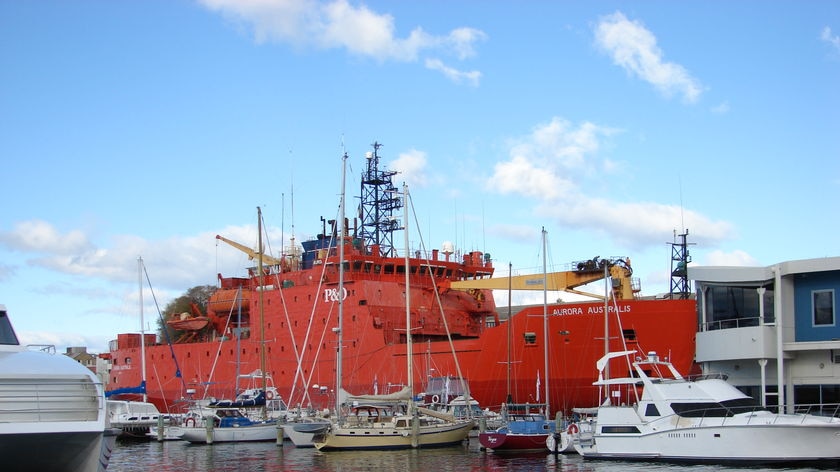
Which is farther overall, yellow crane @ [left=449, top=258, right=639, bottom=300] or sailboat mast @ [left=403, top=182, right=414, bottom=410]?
yellow crane @ [left=449, top=258, right=639, bottom=300]

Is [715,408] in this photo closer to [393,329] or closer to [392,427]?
[392,427]

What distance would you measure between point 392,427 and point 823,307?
14.4 m

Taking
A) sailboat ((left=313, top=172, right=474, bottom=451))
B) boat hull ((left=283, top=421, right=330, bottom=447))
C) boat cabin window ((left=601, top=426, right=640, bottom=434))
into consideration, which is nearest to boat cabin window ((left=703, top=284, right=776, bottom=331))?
boat cabin window ((left=601, top=426, right=640, bottom=434))

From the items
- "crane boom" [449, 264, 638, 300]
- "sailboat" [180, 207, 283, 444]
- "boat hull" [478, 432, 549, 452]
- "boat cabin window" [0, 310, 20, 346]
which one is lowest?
"sailboat" [180, 207, 283, 444]

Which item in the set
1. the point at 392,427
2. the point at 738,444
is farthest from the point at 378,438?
the point at 738,444

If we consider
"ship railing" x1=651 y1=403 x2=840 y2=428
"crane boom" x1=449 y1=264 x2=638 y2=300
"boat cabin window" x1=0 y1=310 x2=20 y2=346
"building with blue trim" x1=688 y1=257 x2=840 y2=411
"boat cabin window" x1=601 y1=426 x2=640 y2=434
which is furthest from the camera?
"crane boom" x1=449 y1=264 x2=638 y2=300

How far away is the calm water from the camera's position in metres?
25.6

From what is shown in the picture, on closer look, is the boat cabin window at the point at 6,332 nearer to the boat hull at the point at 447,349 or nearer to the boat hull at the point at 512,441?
the boat hull at the point at 512,441

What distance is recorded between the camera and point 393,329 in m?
42.3

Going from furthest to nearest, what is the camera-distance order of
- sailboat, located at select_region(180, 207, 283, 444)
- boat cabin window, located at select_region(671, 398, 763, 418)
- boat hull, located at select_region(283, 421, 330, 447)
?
sailboat, located at select_region(180, 207, 283, 444), boat hull, located at select_region(283, 421, 330, 447), boat cabin window, located at select_region(671, 398, 763, 418)

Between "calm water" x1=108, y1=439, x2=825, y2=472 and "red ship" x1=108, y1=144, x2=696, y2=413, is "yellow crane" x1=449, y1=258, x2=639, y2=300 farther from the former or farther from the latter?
"calm water" x1=108, y1=439, x2=825, y2=472

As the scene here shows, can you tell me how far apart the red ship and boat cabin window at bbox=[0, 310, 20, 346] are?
21.9 m

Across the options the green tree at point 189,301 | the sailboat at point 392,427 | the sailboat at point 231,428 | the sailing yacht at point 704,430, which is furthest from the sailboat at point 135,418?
the green tree at point 189,301

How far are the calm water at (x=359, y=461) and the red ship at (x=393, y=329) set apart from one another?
4.43m
